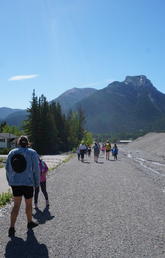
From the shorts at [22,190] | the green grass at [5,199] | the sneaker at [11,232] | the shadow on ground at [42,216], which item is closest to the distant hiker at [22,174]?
the shorts at [22,190]

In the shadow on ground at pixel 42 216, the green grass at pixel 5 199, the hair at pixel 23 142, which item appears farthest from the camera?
the green grass at pixel 5 199

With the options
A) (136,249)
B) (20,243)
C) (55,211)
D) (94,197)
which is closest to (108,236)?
(136,249)

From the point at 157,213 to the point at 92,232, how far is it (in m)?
2.99

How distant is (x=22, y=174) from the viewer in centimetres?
795

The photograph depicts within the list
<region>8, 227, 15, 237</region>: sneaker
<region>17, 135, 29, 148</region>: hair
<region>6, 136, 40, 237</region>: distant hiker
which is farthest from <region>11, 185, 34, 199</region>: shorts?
<region>17, 135, 29, 148</region>: hair

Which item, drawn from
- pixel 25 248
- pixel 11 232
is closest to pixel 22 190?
pixel 11 232

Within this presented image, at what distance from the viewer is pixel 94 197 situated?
1310 cm

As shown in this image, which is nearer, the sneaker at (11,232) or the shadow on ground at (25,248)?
the shadow on ground at (25,248)

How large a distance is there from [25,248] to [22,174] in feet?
5.48

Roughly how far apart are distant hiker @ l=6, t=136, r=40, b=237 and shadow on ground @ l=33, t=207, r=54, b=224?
3.27 ft

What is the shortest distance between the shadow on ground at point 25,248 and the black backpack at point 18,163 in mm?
1387

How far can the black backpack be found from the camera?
797cm

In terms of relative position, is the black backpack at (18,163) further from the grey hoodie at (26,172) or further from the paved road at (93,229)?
the paved road at (93,229)

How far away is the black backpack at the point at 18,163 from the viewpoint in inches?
314
